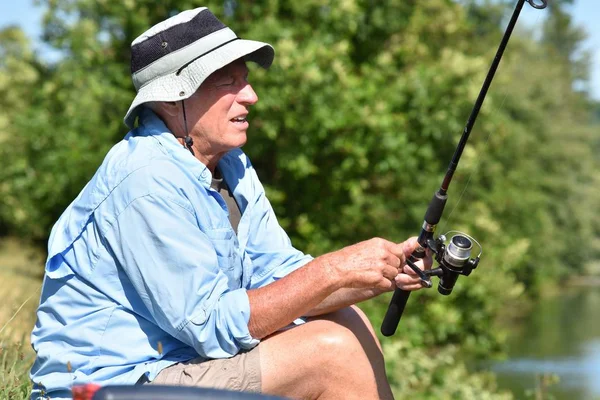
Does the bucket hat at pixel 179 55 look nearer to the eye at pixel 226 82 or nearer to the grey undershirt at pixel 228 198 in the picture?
the eye at pixel 226 82

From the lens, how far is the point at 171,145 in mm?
2777

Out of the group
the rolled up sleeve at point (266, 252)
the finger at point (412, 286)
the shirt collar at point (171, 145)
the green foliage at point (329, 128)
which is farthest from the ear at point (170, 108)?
the green foliage at point (329, 128)

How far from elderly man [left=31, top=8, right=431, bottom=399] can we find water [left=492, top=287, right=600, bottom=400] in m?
10.5

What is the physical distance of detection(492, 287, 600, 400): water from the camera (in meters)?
16.6

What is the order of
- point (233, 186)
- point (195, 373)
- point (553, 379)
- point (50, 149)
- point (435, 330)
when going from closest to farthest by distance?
point (195, 373)
point (233, 186)
point (553, 379)
point (50, 149)
point (435, 330)

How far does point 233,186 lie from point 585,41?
51121 millimetres

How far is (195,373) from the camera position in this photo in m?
2.58

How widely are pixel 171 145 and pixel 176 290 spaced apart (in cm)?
49

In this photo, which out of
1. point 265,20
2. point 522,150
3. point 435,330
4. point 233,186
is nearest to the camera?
point 233,186

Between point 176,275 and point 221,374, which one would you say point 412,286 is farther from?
point 176,275

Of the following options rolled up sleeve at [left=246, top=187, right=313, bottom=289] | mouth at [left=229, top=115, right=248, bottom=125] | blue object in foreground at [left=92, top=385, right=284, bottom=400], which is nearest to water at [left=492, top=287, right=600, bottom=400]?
rolled up sleeve at [left=246, top=187, right=313, bottom=289]

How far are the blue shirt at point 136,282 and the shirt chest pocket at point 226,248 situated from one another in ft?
0.04

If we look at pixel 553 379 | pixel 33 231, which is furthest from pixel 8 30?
pixel 553 379

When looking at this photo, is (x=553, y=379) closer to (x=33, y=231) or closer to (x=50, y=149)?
(x=50, y=149)
